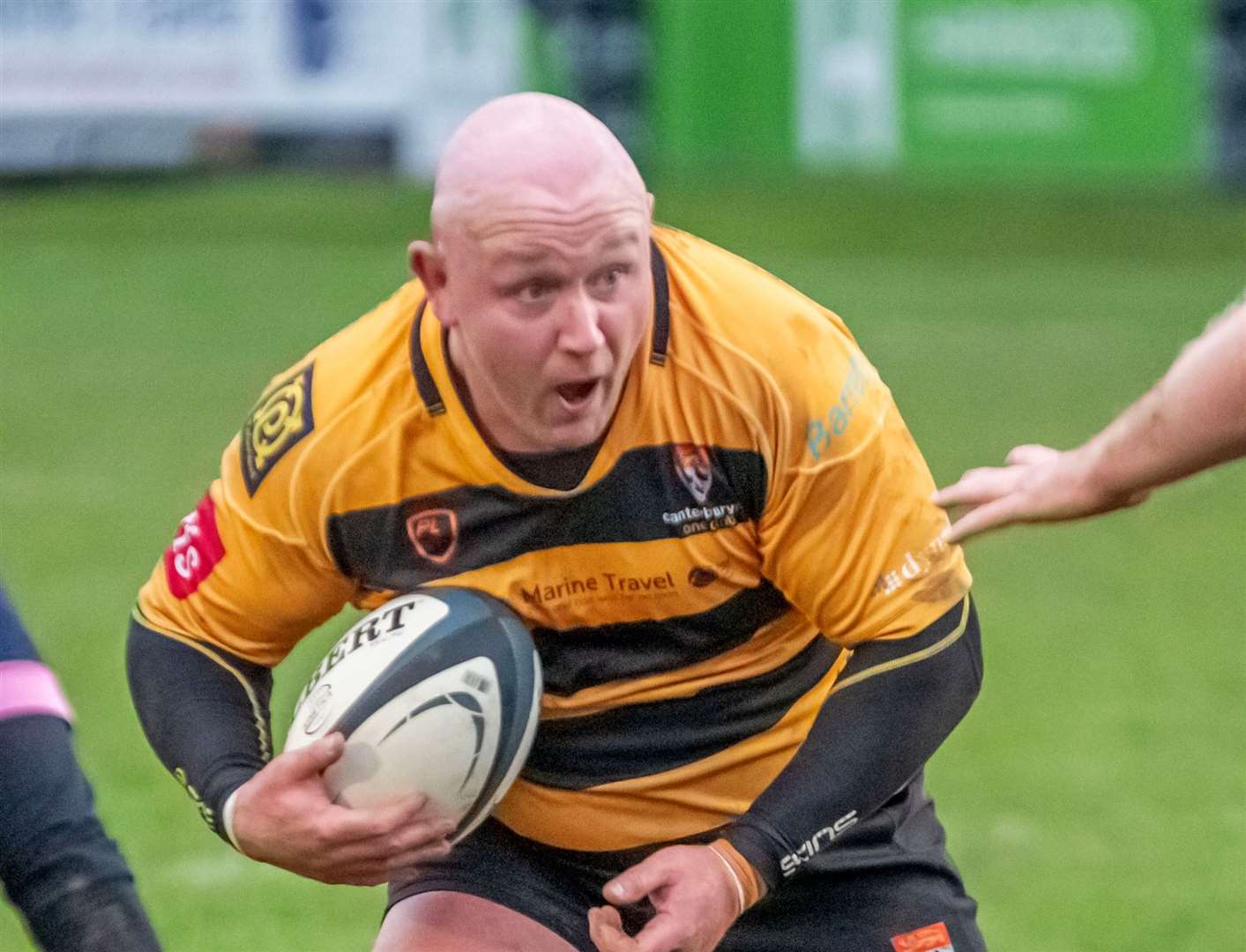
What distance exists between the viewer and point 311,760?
12.0 ft

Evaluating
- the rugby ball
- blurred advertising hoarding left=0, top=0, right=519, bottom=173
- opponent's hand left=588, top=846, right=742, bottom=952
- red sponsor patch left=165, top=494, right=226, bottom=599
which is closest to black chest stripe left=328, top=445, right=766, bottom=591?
the rugby ball

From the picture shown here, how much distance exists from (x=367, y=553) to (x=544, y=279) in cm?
70

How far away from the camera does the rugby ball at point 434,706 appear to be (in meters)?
3.72

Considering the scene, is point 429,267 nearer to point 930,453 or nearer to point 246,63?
point 930,453

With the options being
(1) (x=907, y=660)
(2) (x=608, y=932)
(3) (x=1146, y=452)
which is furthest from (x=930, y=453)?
(3) (x=1146, y=452)

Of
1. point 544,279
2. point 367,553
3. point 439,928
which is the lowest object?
point 439,928

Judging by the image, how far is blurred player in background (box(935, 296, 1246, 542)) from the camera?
2.95 meters

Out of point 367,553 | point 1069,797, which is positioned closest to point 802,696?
point 367,553

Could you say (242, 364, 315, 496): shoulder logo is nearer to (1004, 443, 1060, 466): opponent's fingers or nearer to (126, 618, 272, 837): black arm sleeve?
(126, 618, 272, 837): black arm sleeve

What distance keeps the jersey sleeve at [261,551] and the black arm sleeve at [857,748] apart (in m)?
0.88

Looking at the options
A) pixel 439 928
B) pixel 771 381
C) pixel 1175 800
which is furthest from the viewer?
pixel 1175 800

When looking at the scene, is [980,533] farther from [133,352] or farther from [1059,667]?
[133,352]

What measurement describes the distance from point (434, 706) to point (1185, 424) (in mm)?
1384

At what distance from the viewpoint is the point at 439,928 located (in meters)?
4.02
